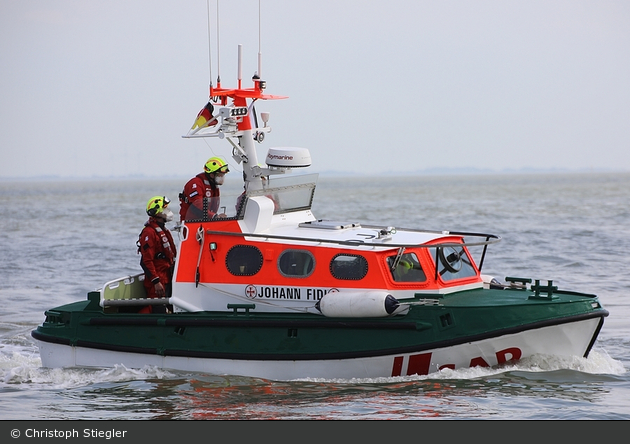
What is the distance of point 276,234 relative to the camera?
11.0 m

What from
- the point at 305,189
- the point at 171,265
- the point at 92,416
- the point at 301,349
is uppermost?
the point at 305,189

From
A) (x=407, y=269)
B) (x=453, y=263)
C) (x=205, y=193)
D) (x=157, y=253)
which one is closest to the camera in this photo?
(x=407, y=269)

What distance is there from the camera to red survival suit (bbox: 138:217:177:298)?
11227mm

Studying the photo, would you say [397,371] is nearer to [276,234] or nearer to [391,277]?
[391,277]

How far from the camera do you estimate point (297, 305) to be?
1062 centimetres

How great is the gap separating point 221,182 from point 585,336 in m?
4.92

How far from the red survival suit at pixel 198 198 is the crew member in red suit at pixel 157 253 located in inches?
10.0

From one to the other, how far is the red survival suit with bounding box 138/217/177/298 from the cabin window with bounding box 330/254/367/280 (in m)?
2.38

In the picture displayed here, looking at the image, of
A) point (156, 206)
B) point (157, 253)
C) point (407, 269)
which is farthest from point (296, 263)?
point (156, 206)

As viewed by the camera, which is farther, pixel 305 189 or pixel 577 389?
pixel 305 189

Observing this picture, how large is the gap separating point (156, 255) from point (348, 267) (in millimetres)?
2650

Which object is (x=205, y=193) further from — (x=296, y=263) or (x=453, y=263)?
(x=453, y=263)

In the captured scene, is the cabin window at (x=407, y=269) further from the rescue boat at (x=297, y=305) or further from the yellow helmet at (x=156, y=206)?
the yellow helmet at (x=156, y=206)

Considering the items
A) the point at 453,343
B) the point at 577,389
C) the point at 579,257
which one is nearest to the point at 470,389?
the point at 453,343
